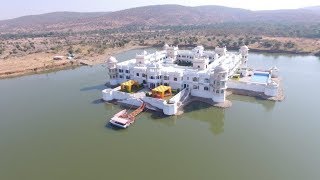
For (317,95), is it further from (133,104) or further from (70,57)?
(70,57)

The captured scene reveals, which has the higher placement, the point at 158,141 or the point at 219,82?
the point at 219,82

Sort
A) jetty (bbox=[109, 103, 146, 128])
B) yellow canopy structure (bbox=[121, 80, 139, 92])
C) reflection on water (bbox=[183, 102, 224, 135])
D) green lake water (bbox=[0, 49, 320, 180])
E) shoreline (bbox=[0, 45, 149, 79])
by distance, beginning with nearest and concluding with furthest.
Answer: green lake water (bbox=[0, 49, 320, 180]) < jetty (bbox=[109, 103, 146, 128]) < reflection on water (bbox=[183, 102, 224, 135]) < yellow canopy structure (bbox=[121, 80, 139, 92]) < shoreline (bbox=[0, 45, 149, 79])

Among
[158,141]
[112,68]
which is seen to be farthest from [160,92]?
[112,68]

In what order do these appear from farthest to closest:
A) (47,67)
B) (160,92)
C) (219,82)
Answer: (47,67) < (160,92) < (219,82)

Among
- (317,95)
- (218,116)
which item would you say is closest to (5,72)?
(218,116)

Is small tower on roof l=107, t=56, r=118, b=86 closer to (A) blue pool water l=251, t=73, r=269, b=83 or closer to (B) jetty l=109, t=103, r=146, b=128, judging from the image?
(B) jetty l=109, t=103, r=146, b=128

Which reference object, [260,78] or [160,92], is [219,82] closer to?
[160,92]

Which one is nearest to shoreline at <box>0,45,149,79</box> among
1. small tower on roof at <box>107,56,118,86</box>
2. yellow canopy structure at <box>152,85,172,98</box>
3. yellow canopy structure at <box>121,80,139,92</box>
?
small tower on roof at <box>107,56,118,86</box>
